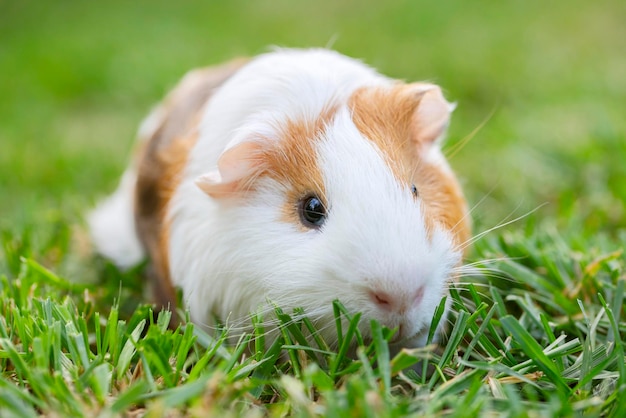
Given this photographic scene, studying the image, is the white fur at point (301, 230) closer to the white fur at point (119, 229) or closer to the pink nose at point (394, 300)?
the pink nose at point (394, 300)

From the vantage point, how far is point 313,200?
2238 mm

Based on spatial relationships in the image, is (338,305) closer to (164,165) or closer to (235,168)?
(235,168)

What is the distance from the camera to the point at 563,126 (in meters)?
4.86

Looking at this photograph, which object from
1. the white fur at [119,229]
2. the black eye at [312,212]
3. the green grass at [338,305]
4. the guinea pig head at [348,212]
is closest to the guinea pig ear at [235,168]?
the guinea pig head at [348,212]

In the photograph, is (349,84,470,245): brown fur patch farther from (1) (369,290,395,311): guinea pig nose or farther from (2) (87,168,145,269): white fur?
(2) (87,168,145,269): white fur

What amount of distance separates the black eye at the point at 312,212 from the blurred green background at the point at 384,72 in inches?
21.8

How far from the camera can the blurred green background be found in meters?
4.08

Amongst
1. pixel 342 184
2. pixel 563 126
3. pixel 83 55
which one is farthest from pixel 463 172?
pixel 83 55

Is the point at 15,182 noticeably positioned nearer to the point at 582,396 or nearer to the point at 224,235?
the point at 224,235

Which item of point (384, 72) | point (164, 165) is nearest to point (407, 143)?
point (164, 165)

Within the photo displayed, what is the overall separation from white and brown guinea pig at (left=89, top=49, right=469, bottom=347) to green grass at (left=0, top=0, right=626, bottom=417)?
13 cm

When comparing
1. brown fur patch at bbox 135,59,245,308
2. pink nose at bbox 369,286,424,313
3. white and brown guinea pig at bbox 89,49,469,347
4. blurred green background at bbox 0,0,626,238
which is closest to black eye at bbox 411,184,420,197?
white and brown guinea pig at bbox 89,49,469,347

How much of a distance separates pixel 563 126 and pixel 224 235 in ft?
10.4

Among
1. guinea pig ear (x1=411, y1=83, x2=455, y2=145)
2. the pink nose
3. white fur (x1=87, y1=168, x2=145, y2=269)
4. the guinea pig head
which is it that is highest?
guinea pig ear (x1=411, y1=83, x2=455, y2=145)
